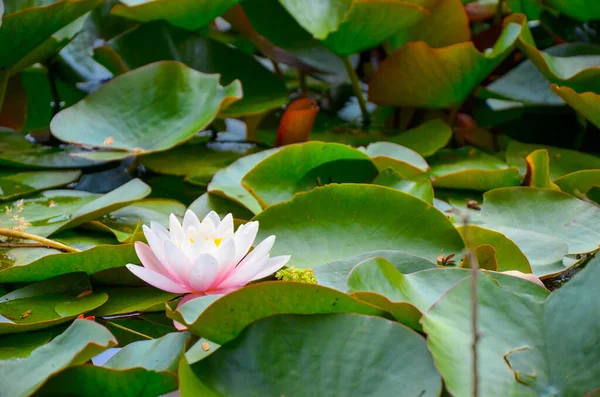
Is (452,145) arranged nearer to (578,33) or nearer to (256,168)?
(578,33)

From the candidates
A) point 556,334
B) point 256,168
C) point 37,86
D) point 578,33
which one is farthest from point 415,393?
point 37,86

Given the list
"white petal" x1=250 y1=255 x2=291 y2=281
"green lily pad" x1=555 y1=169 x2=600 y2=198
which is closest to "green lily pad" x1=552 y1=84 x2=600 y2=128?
"green lily pad" x1=555 y1=169 x2=600 y2=198

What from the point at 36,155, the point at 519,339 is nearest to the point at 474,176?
the point at 519,339

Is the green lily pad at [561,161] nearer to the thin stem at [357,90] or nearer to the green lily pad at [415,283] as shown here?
the thin stem at [357,90]

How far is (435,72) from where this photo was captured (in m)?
1.36

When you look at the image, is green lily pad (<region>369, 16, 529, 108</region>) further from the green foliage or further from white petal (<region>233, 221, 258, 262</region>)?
white petal (<region>233, 221, 258, 262</region>)

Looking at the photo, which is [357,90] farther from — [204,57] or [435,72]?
[204,57]

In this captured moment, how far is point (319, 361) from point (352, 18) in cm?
83

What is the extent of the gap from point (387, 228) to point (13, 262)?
53 cm

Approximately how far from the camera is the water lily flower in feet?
2.44

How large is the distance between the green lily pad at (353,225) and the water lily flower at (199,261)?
0.31 feet

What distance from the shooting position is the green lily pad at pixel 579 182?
110cm

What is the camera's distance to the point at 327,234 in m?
0.91

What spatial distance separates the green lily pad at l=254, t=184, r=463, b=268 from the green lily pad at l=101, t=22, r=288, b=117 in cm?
55
